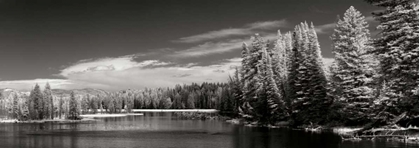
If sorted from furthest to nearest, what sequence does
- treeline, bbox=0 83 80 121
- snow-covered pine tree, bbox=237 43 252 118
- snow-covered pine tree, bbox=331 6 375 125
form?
treeline, bbox=0 83 80 121 → snow-covered pine tree, bbox=237 43 252 118 → snow-covered pine tree, bbox=331 6 375 125

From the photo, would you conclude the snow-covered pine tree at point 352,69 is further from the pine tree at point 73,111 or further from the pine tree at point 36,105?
the pine tree at point 36,105

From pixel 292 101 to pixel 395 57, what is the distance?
39145 millimetres

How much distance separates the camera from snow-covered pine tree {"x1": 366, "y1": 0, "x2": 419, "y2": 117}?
23812mm

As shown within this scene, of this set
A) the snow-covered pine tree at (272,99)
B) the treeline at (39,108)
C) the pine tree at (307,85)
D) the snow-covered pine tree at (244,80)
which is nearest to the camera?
the pine tree at (307,85)

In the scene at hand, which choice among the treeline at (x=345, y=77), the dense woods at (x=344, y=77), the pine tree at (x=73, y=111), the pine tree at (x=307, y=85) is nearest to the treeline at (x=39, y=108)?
the pine tree at (x=73, y=111)

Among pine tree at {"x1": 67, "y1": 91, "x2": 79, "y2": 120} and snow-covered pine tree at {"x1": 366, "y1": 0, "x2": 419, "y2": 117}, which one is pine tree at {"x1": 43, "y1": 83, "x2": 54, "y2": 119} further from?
snow-covered pine tree at {"x1": 366, "y1": 0, "x2": 419, "y2": 117}

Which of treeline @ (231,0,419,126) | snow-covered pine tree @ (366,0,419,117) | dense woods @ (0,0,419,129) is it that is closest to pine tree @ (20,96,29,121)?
dense woods @ (0,0,419,129)

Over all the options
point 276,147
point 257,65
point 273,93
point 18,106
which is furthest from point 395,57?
point 18,106

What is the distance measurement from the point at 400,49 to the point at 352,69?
88.3ft

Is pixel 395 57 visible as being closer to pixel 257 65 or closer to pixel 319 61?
pixel 319 61

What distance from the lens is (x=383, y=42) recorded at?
25703mm

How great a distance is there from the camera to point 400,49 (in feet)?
80.2

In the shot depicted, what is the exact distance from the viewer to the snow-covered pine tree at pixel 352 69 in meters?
48.7

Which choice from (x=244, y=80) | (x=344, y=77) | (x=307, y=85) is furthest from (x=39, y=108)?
(x=344, y=77)
